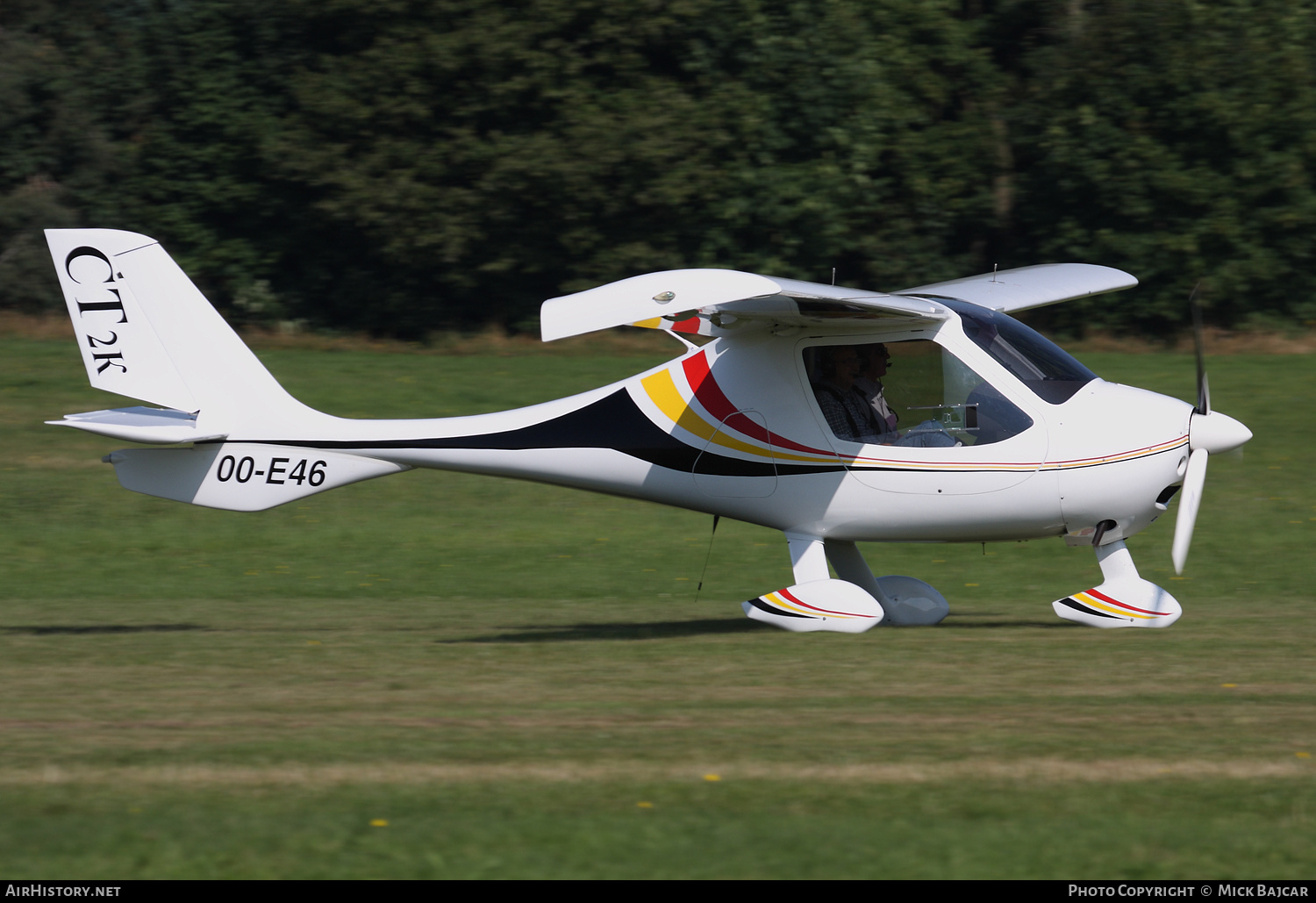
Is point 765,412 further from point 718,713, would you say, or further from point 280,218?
point 280,218

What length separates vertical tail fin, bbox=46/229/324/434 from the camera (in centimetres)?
1168

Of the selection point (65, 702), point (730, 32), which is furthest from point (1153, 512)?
point (730, 32)

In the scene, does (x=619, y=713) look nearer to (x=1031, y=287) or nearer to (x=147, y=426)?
(x=147, y=426)

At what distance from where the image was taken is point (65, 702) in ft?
29.3

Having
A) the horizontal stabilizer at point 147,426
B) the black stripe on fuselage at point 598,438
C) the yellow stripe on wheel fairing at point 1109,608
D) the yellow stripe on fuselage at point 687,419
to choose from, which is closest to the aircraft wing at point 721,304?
the yellow stripe on fuselage at point 687,419

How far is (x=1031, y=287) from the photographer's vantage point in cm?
1314

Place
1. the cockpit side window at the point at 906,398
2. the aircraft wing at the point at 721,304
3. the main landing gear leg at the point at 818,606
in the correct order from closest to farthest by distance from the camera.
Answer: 1. the aircraft wing at the point at 721,304
2. the cockpit side window at the point at 906,398
3. the main landing gear leg at the point at 818,606

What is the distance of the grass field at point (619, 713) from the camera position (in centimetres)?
593

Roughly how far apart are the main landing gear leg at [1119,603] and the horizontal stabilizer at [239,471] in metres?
5.30

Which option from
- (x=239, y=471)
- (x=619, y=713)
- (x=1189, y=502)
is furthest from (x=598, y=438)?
(x=1189, y=502)

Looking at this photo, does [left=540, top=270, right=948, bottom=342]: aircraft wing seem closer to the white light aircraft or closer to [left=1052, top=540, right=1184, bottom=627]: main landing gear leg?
the white light aircraft

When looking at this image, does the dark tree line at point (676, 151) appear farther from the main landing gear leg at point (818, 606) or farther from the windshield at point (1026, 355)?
the main landing gear leg at point (818, 606)

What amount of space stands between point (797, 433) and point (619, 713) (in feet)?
11.6

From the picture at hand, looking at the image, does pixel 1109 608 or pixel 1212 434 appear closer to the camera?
pixel 1212 434
